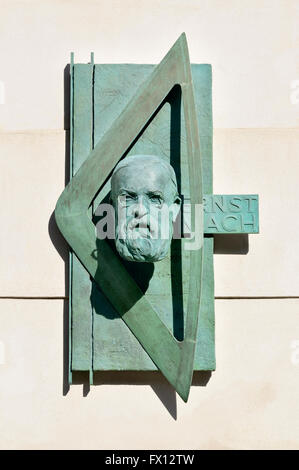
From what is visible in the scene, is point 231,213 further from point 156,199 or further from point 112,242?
point 112,242

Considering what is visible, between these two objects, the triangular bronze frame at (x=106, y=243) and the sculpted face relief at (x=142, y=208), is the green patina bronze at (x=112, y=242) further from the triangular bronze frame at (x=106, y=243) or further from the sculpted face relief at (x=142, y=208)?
the sculpted face relief at (x=142, y=208)

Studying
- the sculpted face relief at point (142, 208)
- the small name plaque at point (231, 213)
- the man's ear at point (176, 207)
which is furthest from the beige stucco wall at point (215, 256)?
the sculpted face relief at point (142, 208)

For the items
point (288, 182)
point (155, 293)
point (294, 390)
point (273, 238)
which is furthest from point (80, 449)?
point (288, 182)

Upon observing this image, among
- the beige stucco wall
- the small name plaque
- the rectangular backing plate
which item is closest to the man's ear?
the rectangular backing plate

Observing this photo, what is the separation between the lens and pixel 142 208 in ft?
13.1

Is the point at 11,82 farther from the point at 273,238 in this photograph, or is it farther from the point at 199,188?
the point at 273,238

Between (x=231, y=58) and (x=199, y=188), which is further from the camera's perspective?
(x=231, y=58)

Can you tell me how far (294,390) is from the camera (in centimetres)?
436

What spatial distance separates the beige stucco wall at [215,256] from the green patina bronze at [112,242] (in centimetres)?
15

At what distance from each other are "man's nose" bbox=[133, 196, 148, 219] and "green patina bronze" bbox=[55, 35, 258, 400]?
369 millimetres

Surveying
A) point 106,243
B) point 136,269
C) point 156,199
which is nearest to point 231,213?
point 156,199

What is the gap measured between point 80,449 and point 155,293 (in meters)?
1.04

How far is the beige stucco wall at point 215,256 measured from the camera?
4.39 meters

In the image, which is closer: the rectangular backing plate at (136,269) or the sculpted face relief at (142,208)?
the sculpted face relief at (142,208)
